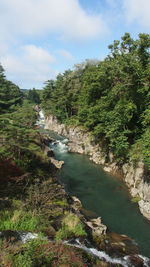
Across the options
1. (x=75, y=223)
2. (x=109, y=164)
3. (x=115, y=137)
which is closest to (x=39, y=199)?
(x=75, y=223)

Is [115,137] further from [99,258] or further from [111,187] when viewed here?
[99,258]

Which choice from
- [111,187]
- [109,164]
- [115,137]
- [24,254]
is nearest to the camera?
[24,254]

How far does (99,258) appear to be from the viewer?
24.0 ft

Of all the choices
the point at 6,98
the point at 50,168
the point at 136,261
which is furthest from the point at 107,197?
the point at 6,98

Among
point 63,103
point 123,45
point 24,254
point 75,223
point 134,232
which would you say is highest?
point 123,45

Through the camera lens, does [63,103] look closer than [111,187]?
No

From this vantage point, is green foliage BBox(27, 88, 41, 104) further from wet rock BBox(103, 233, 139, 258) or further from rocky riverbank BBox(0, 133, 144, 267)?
wet rock BBox(103, 233, 139, 258)

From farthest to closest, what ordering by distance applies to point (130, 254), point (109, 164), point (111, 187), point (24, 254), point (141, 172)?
point (109, 164) → point (111, 187) → point (141, 172) → point (130, 254) → point (24, 254)

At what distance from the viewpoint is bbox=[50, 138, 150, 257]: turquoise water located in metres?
11.3

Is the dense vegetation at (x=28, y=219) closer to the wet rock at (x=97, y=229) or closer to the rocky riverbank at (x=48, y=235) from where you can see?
the rocky riverbank at (x=48, y=235)

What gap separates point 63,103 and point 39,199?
1295 inches

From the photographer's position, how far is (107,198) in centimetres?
1509

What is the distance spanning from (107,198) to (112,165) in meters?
6.84

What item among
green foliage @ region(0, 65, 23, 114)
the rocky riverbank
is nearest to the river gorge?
the rocky riverbank
